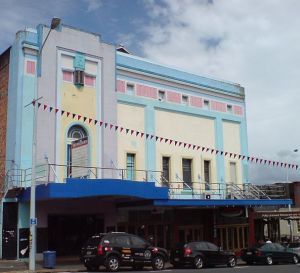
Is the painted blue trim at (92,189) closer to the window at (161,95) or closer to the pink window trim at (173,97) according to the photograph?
the window at (161,95)

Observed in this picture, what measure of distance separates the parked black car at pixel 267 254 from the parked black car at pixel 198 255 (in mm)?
3298

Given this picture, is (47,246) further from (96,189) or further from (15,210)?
(96,189)

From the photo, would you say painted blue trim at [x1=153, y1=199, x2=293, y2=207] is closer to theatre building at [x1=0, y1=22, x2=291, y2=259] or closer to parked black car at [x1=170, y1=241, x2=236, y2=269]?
theatre building at [x1=0, y1=22, x2=291, y2=259]

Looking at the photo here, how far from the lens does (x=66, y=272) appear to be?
23297mm

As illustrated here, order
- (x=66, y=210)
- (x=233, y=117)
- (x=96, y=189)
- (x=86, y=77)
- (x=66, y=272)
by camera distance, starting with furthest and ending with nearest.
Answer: (x=233, y=117) → (x=86, y=77) → (x=66, y=210) → (x=96, y=189) → (x=66, y=272)

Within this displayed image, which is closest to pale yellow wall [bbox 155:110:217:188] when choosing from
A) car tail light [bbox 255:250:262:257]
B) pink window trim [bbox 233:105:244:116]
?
pink window trim [bbox 233:105:244:116]

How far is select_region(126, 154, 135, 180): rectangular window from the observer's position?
107 ft

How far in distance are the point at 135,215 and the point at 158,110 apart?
7083 mm

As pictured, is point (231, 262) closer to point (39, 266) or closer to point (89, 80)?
point (39, 266)

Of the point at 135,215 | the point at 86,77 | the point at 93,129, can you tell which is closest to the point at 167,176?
the point at 135,215

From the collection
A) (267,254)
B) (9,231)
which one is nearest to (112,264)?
(9,231)

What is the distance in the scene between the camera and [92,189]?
25.8 m

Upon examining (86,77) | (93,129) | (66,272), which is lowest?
(66,272)

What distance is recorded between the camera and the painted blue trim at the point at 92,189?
2492cm
